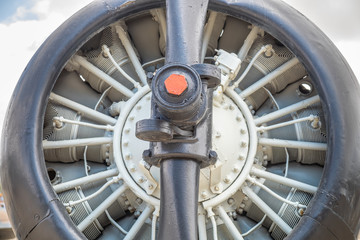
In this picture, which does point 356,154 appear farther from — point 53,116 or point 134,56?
point 53,116

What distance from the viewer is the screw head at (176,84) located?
10.7ft

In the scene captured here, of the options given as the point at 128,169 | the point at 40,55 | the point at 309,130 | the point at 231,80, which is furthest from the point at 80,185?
the point at 309,130

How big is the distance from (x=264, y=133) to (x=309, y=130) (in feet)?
1.41

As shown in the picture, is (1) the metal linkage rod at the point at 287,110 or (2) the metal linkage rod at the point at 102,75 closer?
(1) the metal linkage rod at the point at 287,110

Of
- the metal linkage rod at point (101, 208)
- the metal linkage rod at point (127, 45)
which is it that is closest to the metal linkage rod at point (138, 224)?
the metal linkage rod at point (101, 208)

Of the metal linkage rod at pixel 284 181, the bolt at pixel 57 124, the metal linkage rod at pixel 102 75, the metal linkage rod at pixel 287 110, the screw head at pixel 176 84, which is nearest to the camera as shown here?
the screw head at pixel 176 84

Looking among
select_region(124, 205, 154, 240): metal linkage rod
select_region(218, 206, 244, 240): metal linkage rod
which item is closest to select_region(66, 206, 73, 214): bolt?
select_region(124, 205, 154, 240): metal linkage rod

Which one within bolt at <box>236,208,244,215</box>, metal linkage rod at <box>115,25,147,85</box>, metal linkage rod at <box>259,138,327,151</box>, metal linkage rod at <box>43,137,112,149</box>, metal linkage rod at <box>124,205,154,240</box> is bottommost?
metal linkage rod at <box>124,205,154,240</box>

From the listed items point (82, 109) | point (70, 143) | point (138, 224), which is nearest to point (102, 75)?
point (82, 109)

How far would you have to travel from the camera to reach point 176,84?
3258mm

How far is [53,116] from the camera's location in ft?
15.7

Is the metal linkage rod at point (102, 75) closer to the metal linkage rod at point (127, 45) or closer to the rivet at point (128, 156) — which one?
the metal linkage rod at point (127, 45)

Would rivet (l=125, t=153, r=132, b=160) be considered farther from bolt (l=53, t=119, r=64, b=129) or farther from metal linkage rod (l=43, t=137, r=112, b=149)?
bolt (l=53, t=119, r=64, b=129)

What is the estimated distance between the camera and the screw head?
3258mm
